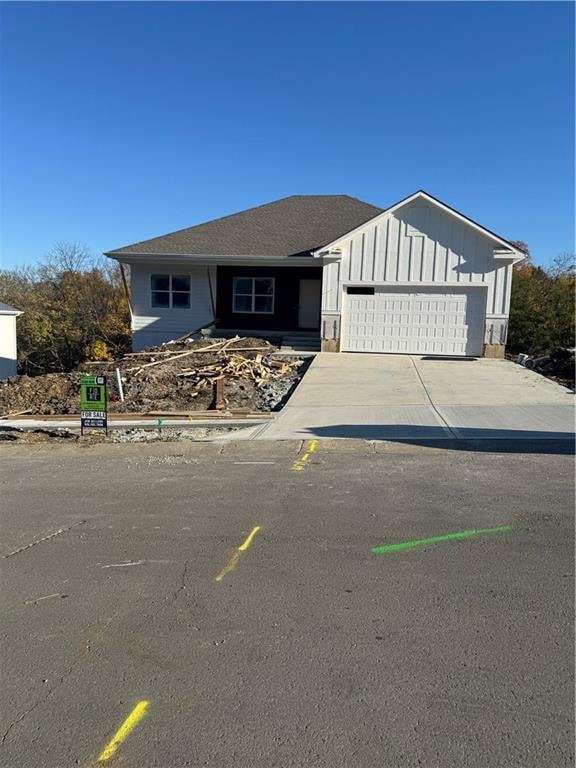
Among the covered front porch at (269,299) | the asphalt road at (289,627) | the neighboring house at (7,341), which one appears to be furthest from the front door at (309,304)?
the asphalt road at (289,627)

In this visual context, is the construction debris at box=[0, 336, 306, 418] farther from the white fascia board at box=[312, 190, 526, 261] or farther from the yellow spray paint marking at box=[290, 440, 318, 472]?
the white fascia board at box=[312, 190, 526, 261]

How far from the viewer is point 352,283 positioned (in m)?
19.4

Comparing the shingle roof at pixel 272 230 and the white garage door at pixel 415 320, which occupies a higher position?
the shingle roof at pixel 272 230

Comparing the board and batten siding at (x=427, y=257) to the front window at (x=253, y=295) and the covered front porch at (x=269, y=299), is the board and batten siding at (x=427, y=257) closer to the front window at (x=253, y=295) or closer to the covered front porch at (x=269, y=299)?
the covered front porch at (x=269, y=299)

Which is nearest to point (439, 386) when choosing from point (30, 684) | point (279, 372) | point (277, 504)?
point (279, 372)

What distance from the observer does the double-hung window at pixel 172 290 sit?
22.6 meters

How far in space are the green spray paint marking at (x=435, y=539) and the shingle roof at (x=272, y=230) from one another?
688 inches

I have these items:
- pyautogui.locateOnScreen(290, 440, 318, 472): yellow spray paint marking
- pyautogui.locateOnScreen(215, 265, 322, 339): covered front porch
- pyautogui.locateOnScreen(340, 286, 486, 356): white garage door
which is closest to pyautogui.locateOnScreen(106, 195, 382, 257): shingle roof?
pyautogui.locateOnScreen(215, 265, 322, 339): covered front porch

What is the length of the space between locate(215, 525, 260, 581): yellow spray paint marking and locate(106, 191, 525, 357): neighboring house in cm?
1501

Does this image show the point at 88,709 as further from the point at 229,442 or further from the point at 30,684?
the point at 229,442

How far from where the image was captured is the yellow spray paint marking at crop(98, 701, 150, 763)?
236 centimetres

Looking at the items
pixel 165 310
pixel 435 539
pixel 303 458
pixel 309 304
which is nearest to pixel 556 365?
pixel 309 304

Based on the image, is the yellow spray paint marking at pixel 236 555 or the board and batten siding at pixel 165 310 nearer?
the yellow spray paint marking at pixel 236 555

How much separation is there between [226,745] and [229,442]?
6.87 metres
